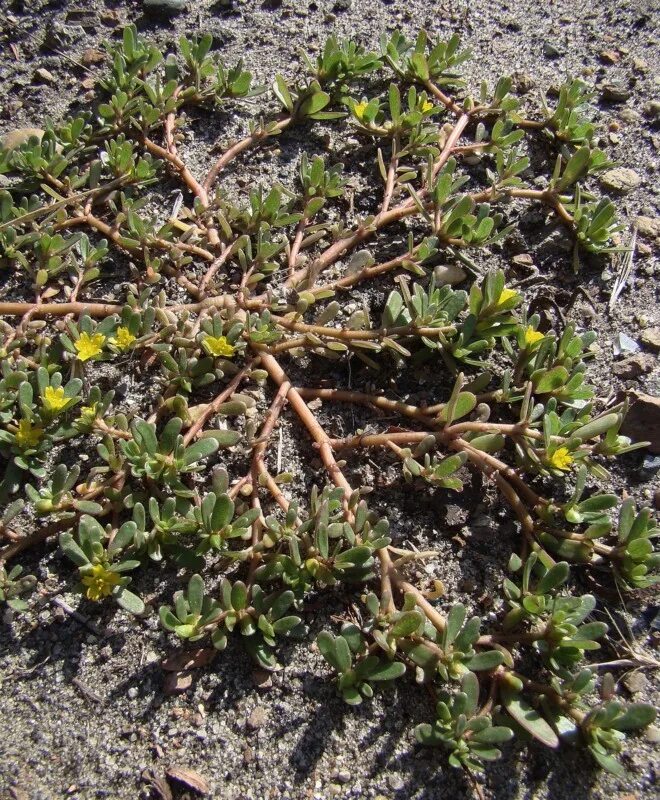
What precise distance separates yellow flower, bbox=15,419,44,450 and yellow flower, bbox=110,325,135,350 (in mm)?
384

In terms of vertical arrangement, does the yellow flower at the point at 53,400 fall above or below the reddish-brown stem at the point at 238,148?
below

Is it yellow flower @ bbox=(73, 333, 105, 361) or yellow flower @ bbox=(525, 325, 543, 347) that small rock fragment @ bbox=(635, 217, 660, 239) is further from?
yellow flower @ bbox=(73, 333, 105, 361)

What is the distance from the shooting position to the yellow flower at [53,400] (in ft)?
7.26

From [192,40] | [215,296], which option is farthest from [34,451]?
[192,40]

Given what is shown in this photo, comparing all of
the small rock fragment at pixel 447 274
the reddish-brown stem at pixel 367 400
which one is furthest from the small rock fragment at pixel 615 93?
the reddish-brown stem at pixel 367 400

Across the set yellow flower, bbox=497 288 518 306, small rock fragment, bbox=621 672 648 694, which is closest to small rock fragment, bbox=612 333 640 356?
yellow flower, bbox=497 288 518 306

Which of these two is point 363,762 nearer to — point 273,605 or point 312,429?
point 273,605

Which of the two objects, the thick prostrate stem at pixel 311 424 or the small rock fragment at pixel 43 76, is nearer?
the thick prostrate stem at pixel 311 424

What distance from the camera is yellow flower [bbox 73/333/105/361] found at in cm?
231

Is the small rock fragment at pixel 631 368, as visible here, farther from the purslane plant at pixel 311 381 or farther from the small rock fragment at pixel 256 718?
the small rock fragment at pixel 256 718

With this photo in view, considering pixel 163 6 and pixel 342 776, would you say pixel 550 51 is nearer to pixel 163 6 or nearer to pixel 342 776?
pixel 163 6

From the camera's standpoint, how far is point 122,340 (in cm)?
235

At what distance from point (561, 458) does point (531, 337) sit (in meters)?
0.47

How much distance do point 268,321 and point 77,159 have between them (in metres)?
1.25
